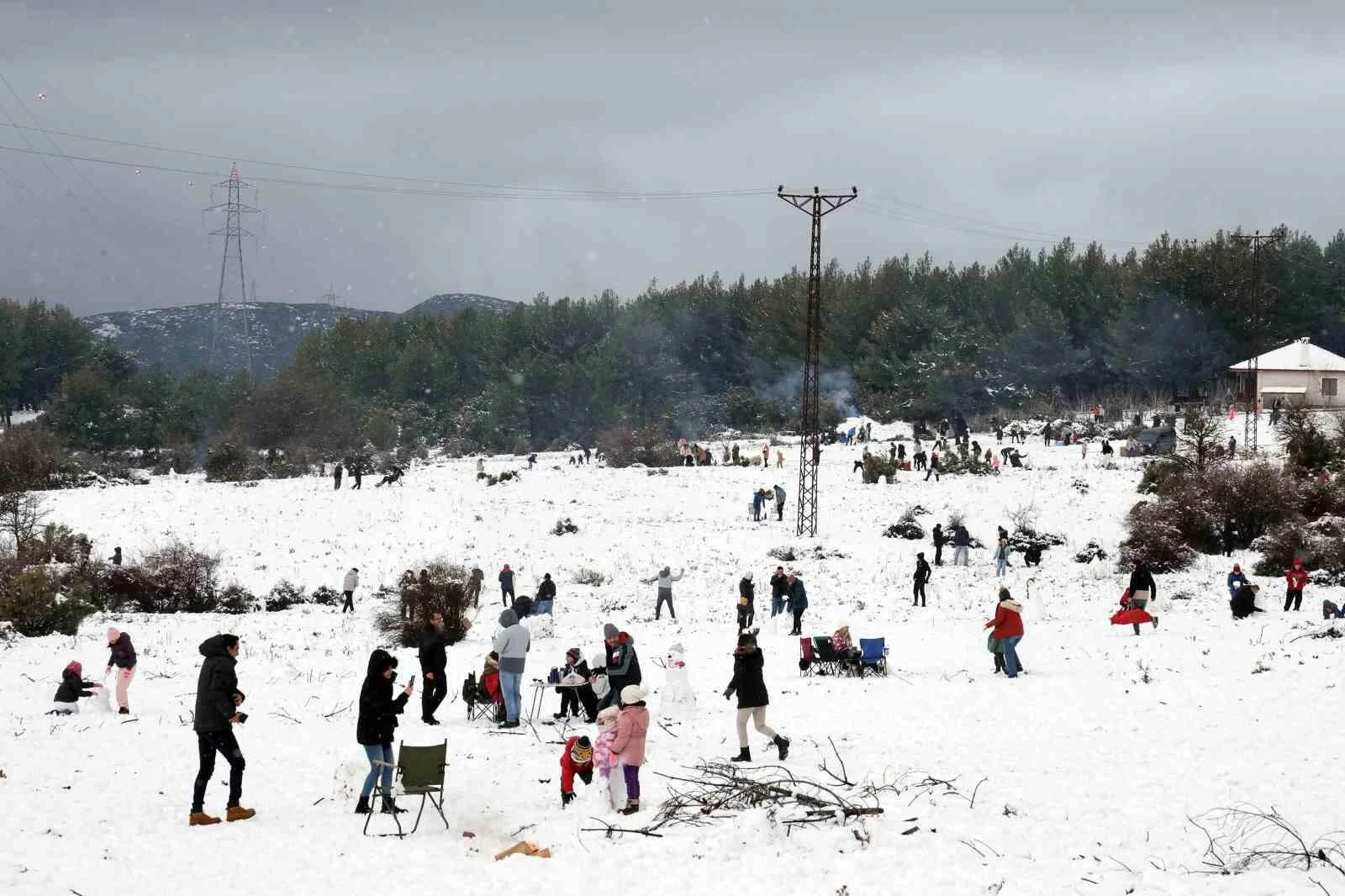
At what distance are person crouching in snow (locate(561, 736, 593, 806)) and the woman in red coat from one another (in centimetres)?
772

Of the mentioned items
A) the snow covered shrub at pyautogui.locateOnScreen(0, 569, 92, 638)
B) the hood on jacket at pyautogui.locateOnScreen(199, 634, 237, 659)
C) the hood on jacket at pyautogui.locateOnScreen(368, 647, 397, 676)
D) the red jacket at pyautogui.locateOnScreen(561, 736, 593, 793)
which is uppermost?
the hood on jacket at pyautogui.locateOnScreen(199, 634, 237, 659)

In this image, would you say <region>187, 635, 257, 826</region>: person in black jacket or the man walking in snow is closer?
<region>187, 635, 257, 826</region>: person in black jacket

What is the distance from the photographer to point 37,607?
23.7 metres

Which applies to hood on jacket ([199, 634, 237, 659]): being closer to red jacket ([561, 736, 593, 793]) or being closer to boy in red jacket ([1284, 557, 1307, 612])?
red jacket ([561, 736, 593, 793])

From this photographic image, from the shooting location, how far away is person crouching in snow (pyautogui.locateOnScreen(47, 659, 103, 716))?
15094mm

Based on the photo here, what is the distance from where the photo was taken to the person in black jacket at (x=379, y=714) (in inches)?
412

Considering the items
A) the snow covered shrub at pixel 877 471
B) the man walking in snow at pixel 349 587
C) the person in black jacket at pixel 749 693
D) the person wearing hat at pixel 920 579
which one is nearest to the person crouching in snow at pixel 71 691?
the person in black jacket at pixel 749 693

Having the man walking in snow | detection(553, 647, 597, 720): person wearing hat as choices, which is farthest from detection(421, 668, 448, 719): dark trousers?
the man walking in snow

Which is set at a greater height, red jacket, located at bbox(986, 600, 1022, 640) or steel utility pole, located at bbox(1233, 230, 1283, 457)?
steel utility pole, located at bbox(1233, 230, 1283, 457)

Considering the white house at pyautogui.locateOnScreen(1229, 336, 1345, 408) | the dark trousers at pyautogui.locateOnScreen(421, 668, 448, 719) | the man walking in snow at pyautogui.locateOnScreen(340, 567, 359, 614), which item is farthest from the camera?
the white house at pyautogui.locateOnScreen(1229, 336, 1345, 408)

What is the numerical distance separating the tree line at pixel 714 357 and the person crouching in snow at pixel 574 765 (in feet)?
159

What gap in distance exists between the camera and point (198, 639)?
24.2 meters

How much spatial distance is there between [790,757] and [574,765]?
2536 mm

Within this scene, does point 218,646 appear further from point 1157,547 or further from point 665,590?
point 1157,547
